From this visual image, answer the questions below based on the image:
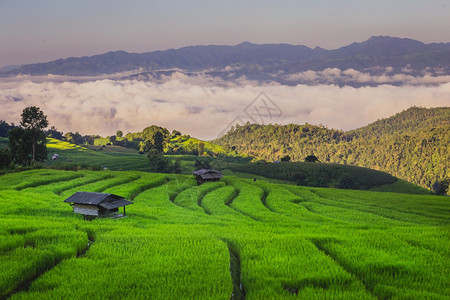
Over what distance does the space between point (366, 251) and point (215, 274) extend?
863 centimetres

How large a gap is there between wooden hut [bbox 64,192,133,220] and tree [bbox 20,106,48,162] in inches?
2340

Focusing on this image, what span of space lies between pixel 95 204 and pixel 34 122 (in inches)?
2465

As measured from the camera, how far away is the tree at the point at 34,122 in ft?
273

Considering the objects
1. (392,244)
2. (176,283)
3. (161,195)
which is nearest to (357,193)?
(161,195)

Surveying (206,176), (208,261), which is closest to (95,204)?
(208,261)

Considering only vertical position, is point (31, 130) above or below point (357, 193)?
above

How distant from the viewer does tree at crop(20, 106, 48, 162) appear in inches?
3270

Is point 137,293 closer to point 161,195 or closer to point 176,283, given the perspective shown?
point 176,283

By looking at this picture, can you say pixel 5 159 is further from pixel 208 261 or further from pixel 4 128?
pixel 4 128

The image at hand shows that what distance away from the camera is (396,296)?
13570mm

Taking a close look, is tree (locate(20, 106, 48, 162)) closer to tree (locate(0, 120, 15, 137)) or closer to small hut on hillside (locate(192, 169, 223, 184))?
small hut on hillside (locate(192, 169, 223, 184))

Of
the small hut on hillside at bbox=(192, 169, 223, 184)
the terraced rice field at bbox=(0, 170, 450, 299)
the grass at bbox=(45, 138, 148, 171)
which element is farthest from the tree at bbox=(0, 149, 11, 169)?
the terraced rice field at bbox=(0, 170, 450, 299)

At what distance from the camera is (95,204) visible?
31.6 m

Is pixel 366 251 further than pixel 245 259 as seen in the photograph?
Yes
